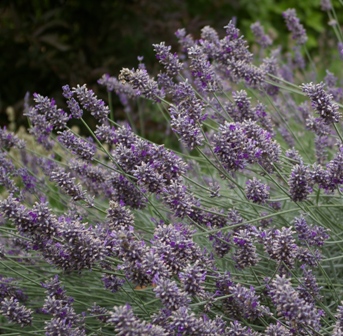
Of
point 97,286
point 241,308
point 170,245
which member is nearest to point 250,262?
point 241,308

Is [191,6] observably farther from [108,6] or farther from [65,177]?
[65,177]

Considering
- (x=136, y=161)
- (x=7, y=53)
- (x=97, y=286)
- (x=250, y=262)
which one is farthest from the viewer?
(x=7, y=53)

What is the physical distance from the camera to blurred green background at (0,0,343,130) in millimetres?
5121

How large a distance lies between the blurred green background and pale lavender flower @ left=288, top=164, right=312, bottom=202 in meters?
3.57

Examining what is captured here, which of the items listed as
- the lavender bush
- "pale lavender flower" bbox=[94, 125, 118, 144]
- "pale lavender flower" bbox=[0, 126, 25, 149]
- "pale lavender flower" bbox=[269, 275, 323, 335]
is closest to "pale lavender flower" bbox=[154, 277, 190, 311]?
the lavender bush

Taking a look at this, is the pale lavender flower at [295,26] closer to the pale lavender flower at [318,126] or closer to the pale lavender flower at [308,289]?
the pale lavender flower at [318,126]

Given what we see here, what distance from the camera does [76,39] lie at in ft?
18.6

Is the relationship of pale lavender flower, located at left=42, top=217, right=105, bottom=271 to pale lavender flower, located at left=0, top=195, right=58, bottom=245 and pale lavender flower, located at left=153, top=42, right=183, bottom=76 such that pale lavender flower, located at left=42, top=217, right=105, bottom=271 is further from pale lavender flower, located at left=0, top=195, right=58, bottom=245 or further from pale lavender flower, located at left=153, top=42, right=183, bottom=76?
pale lavender flower, located at left=153, top=42, right=183, bottom=76

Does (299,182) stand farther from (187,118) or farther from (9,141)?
(9,141)

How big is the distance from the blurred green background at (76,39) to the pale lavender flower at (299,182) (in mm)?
3570

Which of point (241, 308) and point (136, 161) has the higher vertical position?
point (136, 161)

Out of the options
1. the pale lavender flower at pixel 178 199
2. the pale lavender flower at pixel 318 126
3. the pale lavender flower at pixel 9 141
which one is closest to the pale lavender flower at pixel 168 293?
the pale lavender flower at pixel 178 199

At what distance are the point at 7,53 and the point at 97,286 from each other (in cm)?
348

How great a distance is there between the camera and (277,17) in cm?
759
